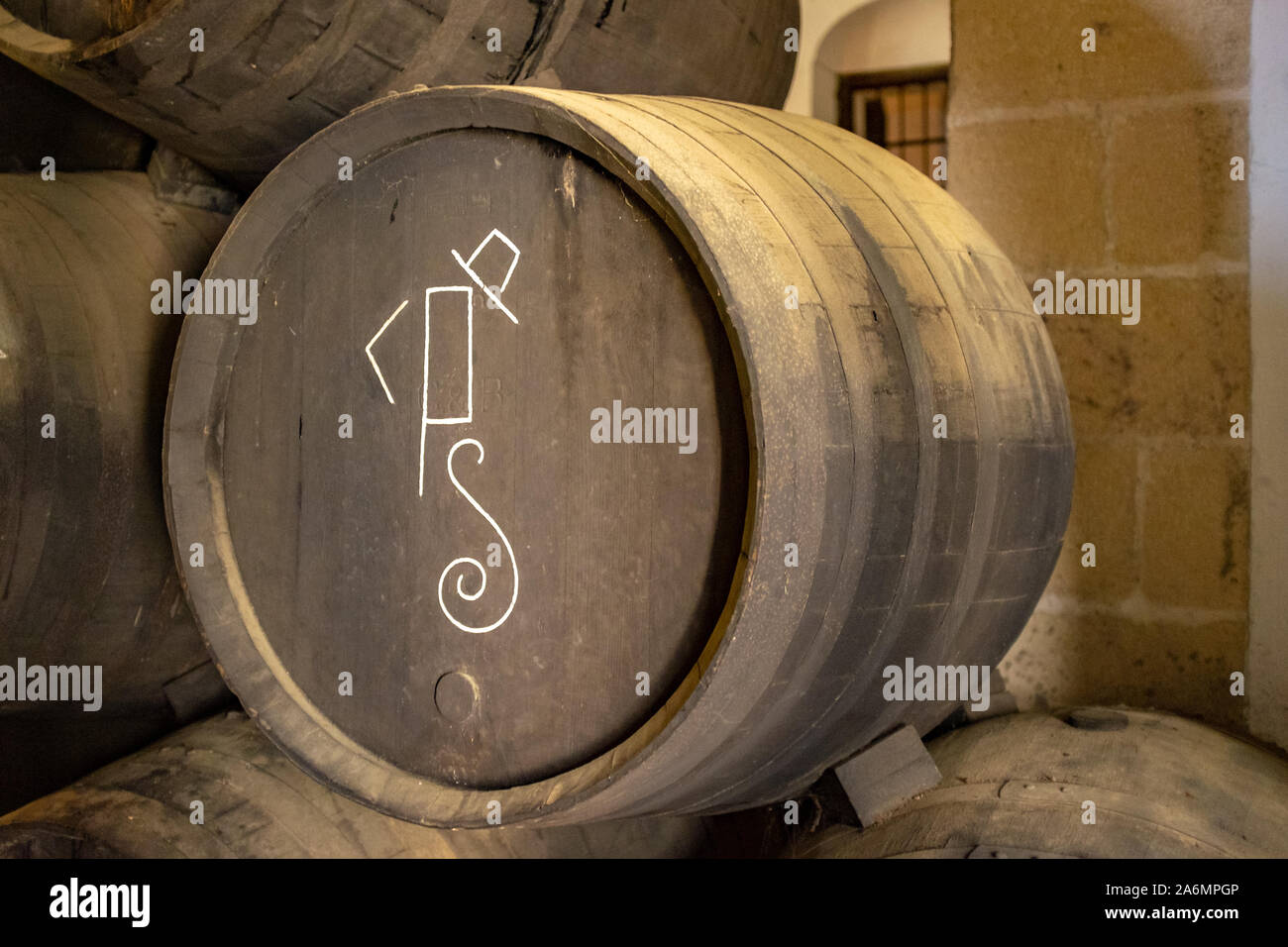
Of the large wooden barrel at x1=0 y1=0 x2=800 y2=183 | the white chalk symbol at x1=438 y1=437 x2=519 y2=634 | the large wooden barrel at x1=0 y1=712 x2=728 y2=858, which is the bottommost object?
the large wooden barrel at x1=0 y1=712 x2=728 y2=858

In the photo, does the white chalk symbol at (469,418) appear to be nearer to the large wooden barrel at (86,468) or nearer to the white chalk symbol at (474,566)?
the white chalk symbol at (474,566)

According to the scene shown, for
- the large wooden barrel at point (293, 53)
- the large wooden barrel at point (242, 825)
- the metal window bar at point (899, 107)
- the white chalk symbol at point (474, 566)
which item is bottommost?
the large wooden barrel at point (242, 825)

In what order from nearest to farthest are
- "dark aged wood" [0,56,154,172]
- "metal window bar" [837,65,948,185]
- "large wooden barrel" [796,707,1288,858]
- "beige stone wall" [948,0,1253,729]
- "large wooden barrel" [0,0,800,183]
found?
"large wooden barrel" [796,707,1288,858] → "large wooden barrel" [0,0,800,183] → "dark aged wood" [0,56,154,172] → "beige stone wall" [948,0,1253,729] → "metal window bar" [837,65,948,185]

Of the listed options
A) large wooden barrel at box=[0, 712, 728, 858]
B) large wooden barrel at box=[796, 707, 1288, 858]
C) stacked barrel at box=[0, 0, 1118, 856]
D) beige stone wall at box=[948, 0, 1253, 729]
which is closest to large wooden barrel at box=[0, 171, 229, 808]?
stacked barrel at box=[0, 0, 1118, 856]

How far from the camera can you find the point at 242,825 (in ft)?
6.23

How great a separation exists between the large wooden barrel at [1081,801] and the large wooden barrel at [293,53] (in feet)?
4.32

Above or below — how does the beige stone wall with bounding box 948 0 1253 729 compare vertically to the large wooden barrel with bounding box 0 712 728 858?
above

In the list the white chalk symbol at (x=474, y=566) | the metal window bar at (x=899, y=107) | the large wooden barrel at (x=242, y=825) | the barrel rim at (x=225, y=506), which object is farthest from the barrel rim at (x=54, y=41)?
the metal window bar at (x=899, y=107)

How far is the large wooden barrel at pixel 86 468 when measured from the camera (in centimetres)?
189

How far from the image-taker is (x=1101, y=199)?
2.49m

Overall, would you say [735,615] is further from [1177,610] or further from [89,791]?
[1177,610]

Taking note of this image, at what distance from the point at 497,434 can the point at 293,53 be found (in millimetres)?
741

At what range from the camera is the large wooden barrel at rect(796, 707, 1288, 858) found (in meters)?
1.70

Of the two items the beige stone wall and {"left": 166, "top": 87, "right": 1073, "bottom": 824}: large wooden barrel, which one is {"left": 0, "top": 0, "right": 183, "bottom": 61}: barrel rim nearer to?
{"left": 166, "top": 87, "right": 1073, "bottom": 824}: large wooden barrel
